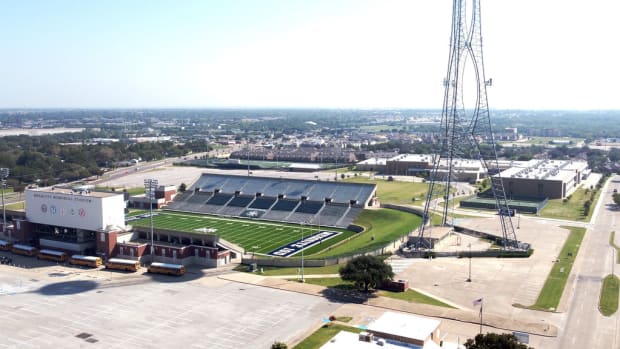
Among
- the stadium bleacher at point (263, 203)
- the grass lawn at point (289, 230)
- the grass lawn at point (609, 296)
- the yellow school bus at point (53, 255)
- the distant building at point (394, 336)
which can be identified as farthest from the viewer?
the stadium bleacher at point (263, 203)

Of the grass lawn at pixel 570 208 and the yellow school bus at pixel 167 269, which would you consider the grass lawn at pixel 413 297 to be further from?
the grass lawn at pixel 570 208

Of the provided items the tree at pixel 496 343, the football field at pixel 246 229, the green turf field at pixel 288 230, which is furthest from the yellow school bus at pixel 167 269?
the tree at pixel 496 343

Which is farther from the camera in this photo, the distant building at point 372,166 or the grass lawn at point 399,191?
the distant building at point 372,166

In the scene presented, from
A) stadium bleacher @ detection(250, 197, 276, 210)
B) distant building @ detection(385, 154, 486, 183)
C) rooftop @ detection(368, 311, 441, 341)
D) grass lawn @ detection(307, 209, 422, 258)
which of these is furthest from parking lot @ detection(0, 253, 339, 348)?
distant building @ detection(385, 154, 486, 183)

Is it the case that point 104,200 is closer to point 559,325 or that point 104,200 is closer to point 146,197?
point 146,197

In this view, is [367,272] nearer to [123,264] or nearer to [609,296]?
[609,296]

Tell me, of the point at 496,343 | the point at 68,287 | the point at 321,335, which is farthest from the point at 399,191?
the point at 496,343

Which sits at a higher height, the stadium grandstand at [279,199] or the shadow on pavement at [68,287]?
the stadium grandstand at [279,199]

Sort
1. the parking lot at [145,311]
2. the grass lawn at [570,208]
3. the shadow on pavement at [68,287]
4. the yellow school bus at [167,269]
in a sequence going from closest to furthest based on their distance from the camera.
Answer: the parking lot at [145,311] → the shadow on pavement at [68,287] → the yellow school bus at [167,269] → the grass lawn at [570,208]

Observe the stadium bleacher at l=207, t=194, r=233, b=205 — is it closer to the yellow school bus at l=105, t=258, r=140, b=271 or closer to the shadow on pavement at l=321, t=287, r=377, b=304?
the yellow school bus at l=105, t=258, r=140, b=271
